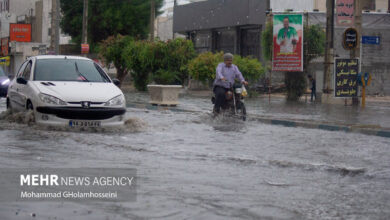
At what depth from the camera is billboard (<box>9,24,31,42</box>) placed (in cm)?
7925

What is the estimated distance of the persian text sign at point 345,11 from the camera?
26484 millimetres

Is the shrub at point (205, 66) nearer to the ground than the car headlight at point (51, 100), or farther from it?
farther from it

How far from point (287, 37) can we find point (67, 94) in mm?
17718

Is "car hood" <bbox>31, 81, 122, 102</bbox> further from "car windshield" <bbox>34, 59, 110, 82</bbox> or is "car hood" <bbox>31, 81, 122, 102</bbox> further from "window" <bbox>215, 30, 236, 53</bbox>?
"window" <bbox>215, 30, 236, 53</bbox>

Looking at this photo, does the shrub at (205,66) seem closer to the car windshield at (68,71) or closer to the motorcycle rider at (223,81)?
the motorcycle rider at (223,81)

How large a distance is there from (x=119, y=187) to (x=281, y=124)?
1053cm

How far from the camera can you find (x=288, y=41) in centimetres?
2856

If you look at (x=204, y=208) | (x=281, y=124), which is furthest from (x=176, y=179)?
(x=281, y=124)

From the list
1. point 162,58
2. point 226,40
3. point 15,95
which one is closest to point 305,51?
point 162,58

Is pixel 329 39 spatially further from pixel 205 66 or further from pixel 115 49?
pixel 115 49

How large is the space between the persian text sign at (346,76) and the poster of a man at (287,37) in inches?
128

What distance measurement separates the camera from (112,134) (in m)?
12.4

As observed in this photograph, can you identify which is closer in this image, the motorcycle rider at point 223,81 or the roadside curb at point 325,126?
the roadside curb at point 325,126

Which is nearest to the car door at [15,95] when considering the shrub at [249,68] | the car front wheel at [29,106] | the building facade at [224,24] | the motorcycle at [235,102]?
the car front wheel at [29,106]
